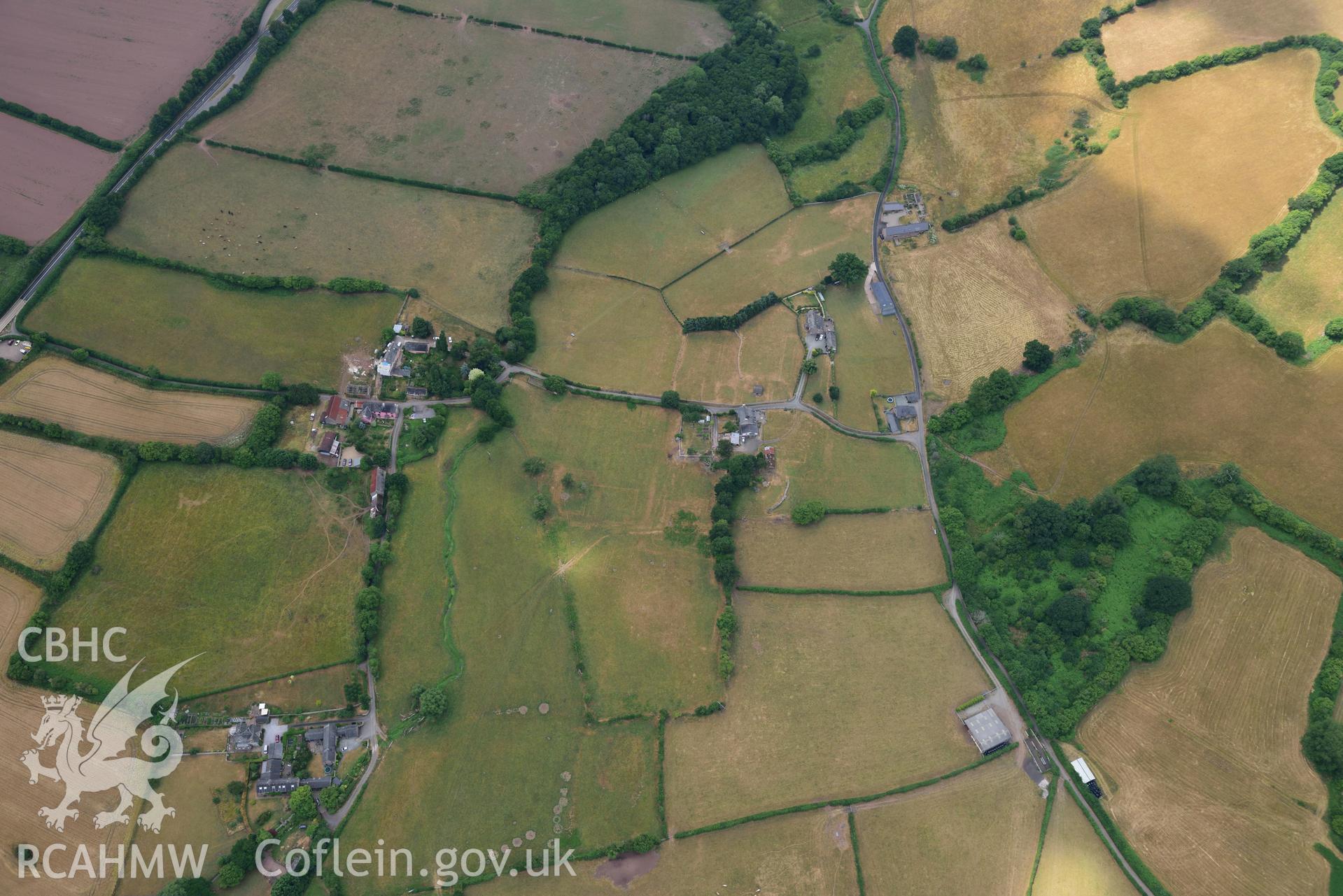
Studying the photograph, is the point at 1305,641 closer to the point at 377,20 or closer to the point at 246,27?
the point at 377,20

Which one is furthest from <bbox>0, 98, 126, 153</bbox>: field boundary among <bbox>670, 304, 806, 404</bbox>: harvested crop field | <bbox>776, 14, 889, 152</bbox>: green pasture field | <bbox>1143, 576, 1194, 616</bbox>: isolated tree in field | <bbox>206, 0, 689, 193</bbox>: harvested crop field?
<bbox>1143, 576, 1194, 616</bbox>: isolated tree in field

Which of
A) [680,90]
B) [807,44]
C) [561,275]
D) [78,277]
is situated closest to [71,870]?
[78,277]

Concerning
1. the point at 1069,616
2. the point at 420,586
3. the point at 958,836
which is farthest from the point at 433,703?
the point at 1069,616

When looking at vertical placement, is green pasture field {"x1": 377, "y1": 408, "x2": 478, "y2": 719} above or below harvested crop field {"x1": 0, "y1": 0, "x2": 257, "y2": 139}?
below

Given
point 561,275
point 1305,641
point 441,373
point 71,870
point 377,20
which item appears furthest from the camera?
point 377,20

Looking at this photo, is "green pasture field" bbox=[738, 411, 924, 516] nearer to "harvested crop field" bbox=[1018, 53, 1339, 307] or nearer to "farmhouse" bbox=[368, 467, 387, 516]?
"harvested crop field" bbox=[1018, 53, 1339, 307]

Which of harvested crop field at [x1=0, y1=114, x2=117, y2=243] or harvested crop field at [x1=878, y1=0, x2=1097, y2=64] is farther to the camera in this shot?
harvested crop field at [x1=878, y1=0, x2=1097, y2=64]
